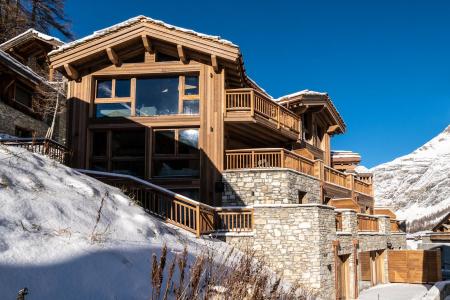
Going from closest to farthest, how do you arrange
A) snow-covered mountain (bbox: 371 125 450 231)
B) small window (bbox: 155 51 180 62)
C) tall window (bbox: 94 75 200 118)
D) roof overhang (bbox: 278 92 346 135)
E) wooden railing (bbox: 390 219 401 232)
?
tall window (bbox: 94 75 200 118) → small window (bbox: 155 51 180 62) → roof overhang (bbox: 278 92 346 135) → wooden railing (bbox: 390 219 401 232) → snow-covered mountain (bbox: 371 125 450 231)

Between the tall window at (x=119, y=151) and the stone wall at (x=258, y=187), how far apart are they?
3.54m

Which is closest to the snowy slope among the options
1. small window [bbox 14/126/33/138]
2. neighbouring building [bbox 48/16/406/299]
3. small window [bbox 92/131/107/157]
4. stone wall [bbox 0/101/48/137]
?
neighbouring building [bbox 48/16/406/299]

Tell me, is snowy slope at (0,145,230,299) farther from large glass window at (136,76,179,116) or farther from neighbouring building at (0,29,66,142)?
neighbouring building at (0,29,66,142)

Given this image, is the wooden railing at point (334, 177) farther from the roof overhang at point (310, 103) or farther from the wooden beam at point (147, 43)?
the wooden beam at point (147, 43)

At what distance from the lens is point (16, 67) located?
21.5 metres

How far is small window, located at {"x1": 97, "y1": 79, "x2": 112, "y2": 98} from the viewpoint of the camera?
1803 centimetres

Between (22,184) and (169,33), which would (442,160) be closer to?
(169,33)

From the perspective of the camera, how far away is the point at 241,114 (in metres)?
17.0

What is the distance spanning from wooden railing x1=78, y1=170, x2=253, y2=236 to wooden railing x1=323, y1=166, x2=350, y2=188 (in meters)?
6.72

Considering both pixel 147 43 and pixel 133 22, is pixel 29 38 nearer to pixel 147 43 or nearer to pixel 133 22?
pixel 133 22

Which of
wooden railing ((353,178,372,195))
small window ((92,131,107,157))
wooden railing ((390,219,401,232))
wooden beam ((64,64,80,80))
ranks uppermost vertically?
wooden beam ((64,64,80,80))

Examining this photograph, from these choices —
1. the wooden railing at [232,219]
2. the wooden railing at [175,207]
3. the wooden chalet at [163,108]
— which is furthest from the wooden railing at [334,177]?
the wooden railing at [175,207]

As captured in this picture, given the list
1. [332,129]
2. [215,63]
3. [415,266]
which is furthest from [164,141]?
[332,129]

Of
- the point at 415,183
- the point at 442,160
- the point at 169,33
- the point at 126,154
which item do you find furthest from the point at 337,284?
the point at 442,160
